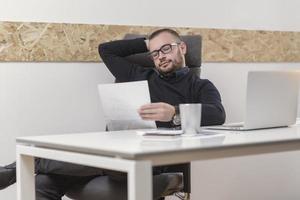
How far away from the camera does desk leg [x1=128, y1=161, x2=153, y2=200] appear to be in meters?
1.29

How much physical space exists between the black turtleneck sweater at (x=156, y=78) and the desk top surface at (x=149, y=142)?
70cm

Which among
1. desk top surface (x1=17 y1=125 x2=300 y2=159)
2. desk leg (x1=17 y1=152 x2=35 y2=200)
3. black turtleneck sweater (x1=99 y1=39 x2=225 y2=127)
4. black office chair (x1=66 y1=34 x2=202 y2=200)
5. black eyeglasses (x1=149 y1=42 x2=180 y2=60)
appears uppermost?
black eyeglasses (x1=149 y1=42 x2=180 y2=60)

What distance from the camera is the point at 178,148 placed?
136 centimetres

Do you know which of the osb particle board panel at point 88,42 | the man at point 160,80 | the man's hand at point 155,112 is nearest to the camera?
the man's hand at point 155,112

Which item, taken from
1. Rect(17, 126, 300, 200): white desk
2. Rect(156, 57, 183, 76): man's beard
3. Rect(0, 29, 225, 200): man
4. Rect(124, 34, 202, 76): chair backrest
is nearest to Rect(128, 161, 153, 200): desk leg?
Rect(17, 126, 300, 200): white desk

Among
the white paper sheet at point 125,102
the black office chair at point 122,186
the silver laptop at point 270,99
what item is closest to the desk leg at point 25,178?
the black office chair at point 122,186

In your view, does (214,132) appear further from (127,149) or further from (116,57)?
(116,57)

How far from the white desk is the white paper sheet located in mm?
156

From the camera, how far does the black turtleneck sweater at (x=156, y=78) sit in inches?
100

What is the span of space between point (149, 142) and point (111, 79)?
56.3 inches

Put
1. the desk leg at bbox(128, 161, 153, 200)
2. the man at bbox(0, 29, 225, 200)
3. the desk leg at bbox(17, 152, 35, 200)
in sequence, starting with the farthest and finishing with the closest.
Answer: the man at bbox(0, 29, 225, 200)
the desk leg at bbox(17, 152, 35, 200)
the desk leg at bbox(128, 161, 153, 200)

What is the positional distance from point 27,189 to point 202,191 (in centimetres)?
162

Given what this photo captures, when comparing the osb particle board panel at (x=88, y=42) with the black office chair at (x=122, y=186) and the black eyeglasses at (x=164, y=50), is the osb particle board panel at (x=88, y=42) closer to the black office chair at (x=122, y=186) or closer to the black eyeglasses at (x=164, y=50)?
the black eyeglasses at (x=164, y=50)

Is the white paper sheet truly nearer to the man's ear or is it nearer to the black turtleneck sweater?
the black turtleneck sweater
